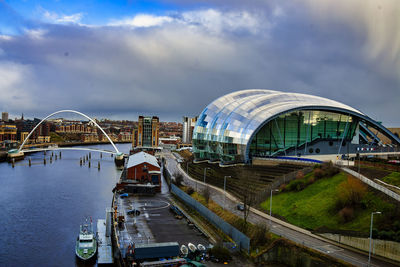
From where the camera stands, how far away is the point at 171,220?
126 feet

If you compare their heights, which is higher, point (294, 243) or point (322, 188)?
point (322, 188)

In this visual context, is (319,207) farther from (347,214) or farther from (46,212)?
(46,212)

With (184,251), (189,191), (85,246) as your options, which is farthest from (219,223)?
(189,191)

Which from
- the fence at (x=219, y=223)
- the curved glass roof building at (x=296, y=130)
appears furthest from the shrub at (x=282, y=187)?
the curved glass roof building at (x=296, y=130)

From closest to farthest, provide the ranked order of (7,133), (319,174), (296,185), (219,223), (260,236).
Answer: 1. (260,236)
2. (219,223)
3. (296,185)
4. (319,174)
5. (7,133)

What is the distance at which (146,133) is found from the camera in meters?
151

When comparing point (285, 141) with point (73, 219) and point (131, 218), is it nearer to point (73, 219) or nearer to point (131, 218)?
point (131, 218)

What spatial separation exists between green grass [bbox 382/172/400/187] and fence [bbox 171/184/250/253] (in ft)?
45.3

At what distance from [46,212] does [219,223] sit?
2444cm

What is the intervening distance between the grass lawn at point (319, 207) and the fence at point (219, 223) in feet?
17.0

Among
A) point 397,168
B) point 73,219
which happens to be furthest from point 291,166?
point 73,219

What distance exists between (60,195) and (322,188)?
130 feet

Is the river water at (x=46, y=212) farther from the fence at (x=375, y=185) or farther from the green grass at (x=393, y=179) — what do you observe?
the green grass at (x=393, y=179)

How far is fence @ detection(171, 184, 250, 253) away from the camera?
28.7 m
